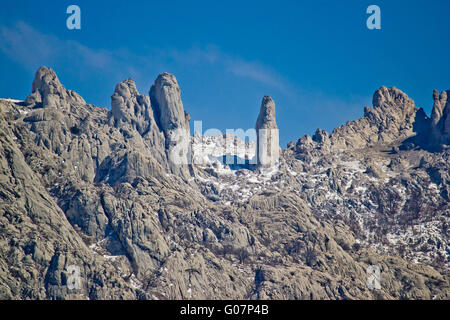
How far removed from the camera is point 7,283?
199250mm
